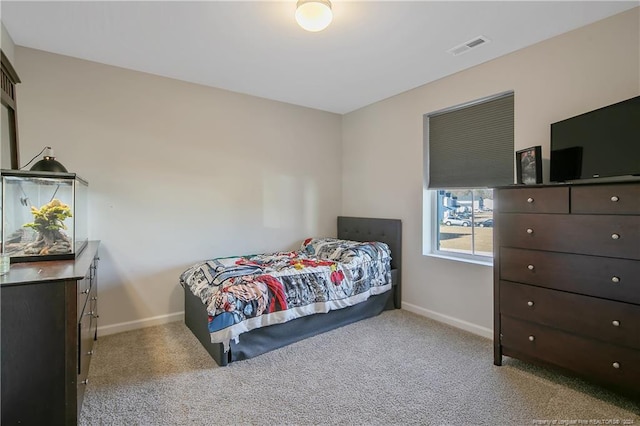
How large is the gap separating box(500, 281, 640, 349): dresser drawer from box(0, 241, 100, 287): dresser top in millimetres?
2638

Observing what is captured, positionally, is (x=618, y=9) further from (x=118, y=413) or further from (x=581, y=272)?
(x=118, y=413)

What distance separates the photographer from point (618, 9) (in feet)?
7.00

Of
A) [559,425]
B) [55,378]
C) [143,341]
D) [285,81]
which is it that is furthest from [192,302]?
[559,425]

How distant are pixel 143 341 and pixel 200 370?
834 mm

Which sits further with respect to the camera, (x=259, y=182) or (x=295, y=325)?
(x=259, y=182)

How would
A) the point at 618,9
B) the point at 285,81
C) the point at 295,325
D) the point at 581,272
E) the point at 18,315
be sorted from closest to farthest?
the point at 18,315, the point at 581,272, the point at 618,9, the point at 295,325, the point at 285,81

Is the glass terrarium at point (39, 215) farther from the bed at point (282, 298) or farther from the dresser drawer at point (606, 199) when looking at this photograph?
the dresser drawer at point (606, 199)

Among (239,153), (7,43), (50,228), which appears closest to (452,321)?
(239,153)

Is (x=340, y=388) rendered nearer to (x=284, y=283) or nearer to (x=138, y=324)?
(x=284, y=283)

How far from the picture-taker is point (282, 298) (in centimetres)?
269

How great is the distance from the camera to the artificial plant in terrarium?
1966 millimetres

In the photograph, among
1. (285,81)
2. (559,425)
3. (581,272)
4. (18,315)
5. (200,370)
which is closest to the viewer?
(18,315)

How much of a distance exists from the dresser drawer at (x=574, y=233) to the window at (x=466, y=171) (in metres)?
0.67

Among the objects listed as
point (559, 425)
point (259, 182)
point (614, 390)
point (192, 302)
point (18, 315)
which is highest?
point (259, 182)
